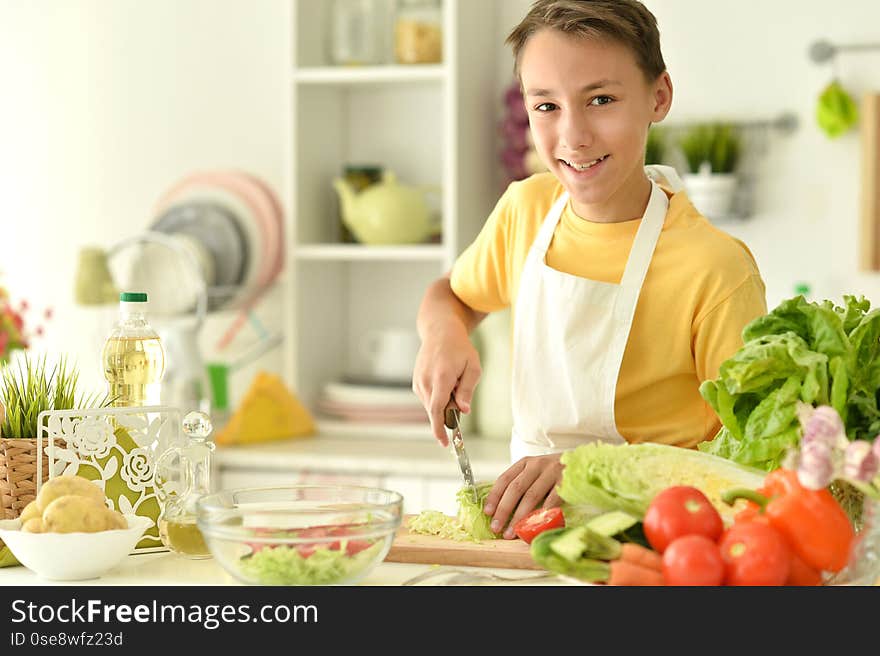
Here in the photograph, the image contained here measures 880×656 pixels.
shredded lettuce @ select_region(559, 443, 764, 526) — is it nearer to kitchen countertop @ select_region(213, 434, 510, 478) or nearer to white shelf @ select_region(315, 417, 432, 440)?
kitchen countertop @ select_region(213, 434, 510, 478)

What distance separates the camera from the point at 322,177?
10.5 feet

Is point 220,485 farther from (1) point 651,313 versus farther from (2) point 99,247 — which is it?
(1) point 651,313

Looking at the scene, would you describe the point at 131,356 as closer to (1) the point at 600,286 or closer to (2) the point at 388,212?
(1) the point at 600,286

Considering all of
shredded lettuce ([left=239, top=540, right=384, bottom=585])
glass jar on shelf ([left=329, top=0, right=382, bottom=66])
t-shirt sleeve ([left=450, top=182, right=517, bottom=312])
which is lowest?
shredded lettuce ([left=239, top=540, right=384, bottom=585])

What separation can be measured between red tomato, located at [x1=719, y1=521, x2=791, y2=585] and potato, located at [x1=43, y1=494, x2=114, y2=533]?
2.02 feet

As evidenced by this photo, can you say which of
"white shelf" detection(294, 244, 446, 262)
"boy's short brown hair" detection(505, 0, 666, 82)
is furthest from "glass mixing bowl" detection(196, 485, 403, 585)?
"white shelf" detection(294, 244, 446, 262)

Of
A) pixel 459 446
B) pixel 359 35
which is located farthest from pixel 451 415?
pixel 359 35

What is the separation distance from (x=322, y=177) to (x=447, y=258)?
→ 0.46 metres

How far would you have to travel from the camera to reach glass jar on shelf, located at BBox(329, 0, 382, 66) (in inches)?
121

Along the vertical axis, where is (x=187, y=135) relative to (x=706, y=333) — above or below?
above
